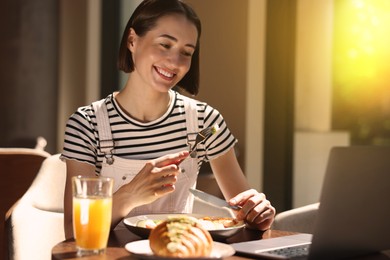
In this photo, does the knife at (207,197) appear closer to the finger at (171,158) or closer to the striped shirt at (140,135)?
the finger at (171,158)

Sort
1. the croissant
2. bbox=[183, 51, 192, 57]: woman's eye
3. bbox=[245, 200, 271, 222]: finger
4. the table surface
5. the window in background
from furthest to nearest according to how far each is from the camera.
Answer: the window in background < bbox=[183, 51, 192, 57]: woman's eye < bbox=[245, 200, 271, 222]: finger < the table surface < the croissant

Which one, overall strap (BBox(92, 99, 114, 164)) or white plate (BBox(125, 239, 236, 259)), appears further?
overall strap (BBox(92, 99, 114, 164))

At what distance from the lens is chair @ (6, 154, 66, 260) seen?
197cm

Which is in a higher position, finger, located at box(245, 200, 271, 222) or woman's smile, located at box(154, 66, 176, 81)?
woman's smile, located at box(154, 66, 176, 81)

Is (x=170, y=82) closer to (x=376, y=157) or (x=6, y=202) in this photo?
(x=376, y=157)

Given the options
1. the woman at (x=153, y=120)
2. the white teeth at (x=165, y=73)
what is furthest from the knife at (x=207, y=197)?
the white teeth at (x=165, y=73)

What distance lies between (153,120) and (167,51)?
242 mm

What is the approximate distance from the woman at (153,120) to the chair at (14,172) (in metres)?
0.88

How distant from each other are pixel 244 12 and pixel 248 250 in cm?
217

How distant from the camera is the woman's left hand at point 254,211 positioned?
67.8 inches

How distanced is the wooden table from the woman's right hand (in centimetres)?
8

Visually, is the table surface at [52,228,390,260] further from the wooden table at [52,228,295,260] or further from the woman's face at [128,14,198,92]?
the woman's face at [128,14,198,92]

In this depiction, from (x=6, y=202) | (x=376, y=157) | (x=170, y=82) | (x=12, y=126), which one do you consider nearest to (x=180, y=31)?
(x=170, y=82)

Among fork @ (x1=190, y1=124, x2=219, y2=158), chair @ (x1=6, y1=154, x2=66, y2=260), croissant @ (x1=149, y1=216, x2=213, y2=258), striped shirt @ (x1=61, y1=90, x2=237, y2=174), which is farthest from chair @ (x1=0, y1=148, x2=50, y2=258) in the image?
croissant @ (x1=149, y1=216, x2=213, y2=258)
